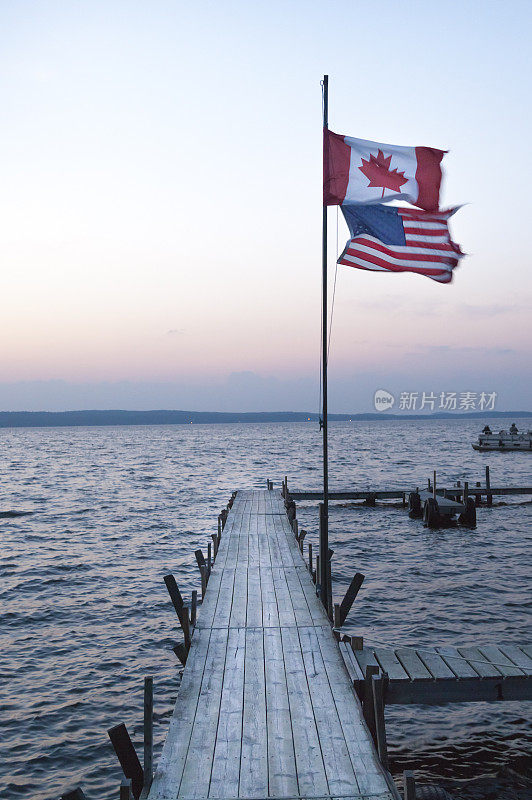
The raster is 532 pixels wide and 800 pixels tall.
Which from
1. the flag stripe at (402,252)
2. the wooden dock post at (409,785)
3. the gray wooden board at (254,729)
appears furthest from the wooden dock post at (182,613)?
the flag stripe at (402,252)

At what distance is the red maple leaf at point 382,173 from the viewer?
1263cm

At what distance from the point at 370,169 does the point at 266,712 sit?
33.1 feet

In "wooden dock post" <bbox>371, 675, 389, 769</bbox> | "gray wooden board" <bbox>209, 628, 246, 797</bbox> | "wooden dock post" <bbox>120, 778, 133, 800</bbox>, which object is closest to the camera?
"wooden dock post" <bbox>120, 778, 133, 800</bbox>

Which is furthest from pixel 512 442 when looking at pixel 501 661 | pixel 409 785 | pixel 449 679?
pixel 409 785

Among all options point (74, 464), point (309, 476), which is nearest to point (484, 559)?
point (309, 476)

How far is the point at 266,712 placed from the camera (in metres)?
9.02

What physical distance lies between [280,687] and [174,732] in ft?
6.71

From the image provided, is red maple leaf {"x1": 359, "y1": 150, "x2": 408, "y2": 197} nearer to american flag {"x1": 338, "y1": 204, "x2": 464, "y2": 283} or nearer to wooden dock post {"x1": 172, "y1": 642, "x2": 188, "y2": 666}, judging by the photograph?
american flag {"x1": 338, "y1": 204, "x2": 464, "y2": 283}

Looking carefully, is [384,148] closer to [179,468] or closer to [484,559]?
[484,559]

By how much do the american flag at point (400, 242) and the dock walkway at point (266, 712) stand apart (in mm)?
7472

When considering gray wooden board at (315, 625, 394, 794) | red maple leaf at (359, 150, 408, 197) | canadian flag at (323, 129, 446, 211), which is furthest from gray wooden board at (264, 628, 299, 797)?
red maple leaf at (359, 150, 408, 197)

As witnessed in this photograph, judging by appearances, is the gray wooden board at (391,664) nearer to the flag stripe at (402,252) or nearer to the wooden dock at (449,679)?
the wooden dock at (449,679)

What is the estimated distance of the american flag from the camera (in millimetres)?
12633

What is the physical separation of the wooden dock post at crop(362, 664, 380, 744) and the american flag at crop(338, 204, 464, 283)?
745 cm
